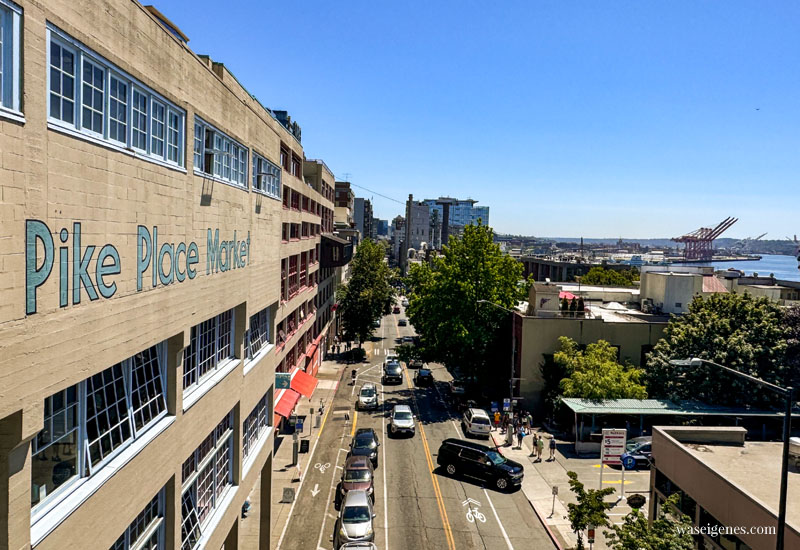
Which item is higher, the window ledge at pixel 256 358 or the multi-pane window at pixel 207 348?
the multi-pane window at pixel 207 348

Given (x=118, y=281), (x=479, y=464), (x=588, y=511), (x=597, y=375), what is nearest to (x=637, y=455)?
(x=597, y=375)

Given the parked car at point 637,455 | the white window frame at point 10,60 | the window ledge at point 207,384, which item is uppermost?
the white window frame at point 10,60

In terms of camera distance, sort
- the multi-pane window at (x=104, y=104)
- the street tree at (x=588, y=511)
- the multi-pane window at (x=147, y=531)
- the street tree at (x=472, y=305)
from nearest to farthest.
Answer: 1. the multi-pane window at (x=104, y=104)
2. the multi-pane window at (x=147, y=531)
3. the street tree at (x=588, y=511)
4. the street tree at (x=472, y=305)

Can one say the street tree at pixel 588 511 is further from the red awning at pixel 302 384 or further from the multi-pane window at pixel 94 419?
the red awning at pixel 302 384

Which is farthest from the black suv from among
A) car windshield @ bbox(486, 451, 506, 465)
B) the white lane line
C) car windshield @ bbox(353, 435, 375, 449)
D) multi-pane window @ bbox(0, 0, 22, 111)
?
multi-pane window @ bbox(0, 0, 22, 111)

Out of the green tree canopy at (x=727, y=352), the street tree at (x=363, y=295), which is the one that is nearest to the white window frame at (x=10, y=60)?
the green tree canopy at (x=727, y=352)

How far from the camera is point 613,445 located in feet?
89.1

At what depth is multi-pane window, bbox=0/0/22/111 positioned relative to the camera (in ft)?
20.2

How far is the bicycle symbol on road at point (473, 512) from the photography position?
79.0 feet

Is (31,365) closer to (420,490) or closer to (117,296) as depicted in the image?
(117,296)

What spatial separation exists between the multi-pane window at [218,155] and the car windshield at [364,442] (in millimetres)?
18923

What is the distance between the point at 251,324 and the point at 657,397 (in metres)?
30.1

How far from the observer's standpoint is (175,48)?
35.7ft

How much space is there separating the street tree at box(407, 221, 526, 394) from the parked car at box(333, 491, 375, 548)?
21836 millimetres
